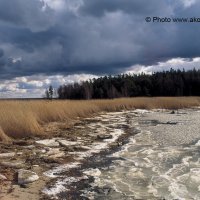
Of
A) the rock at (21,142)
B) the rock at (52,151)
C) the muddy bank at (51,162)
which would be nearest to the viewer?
the muddy bank at (51,162)

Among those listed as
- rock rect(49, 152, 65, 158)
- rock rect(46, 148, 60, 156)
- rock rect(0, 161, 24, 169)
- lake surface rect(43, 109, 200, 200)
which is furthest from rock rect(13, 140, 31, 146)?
rock rect(0, 161, 24, 169)

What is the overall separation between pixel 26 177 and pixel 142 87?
86.6m

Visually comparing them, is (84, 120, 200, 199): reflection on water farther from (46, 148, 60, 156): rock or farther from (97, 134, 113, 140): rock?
(97, 134, 113, 140): rock

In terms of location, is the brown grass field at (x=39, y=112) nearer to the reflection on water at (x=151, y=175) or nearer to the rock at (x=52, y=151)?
the rock at (x=52, y=151)

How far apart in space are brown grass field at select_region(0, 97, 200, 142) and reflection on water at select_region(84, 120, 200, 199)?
12.2ft

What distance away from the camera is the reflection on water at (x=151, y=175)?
7266mm

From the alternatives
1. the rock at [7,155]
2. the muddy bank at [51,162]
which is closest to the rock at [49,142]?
the muddy bank at [51,162]

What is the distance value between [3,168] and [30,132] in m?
5.26

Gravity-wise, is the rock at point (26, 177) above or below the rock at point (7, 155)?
below

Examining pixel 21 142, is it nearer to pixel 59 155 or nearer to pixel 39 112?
pixel 59 155

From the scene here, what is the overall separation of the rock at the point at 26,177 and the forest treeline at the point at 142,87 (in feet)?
259

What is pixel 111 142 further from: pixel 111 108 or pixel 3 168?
pixel 111 108

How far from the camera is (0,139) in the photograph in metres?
12.5

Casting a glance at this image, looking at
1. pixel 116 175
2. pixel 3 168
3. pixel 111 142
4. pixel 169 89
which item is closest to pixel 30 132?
pixel 111 142
